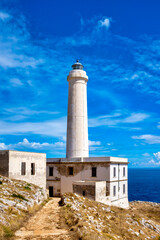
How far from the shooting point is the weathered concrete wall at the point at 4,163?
27656 mm

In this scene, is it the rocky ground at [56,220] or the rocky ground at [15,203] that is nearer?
the rocky ground at [56,220]

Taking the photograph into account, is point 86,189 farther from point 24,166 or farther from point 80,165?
point 24,166

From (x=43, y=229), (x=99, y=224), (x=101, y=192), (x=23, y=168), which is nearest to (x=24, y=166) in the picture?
(x=23, y=168)

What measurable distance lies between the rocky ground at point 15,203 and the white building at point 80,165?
942 centimetres

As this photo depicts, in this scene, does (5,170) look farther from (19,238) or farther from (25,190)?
(19,238)

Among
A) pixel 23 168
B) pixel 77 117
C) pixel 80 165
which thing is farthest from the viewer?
pixel 77 117

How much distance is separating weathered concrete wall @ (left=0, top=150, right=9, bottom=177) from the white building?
9708mm

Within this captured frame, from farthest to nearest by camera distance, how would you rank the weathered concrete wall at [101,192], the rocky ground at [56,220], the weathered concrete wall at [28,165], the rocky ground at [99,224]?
1. the weathered concrete wall at [101,192]
2. the weathered concrete wall at [28,165]
3. the rocky ground at [99,224]
4. the rocky ground at [56,220]

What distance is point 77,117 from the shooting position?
41.5 metres

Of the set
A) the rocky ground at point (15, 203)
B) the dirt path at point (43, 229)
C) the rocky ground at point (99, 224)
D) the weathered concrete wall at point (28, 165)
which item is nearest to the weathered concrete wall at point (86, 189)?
the weathered concrete wall at point (28, 165)

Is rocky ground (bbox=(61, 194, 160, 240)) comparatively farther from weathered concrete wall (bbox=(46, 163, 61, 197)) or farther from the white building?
weathered concrete wall (bbox=(46, 163, 61, 197))

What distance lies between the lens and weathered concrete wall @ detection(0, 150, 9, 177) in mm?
27656

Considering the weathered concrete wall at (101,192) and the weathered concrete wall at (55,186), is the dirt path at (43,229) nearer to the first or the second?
the weathered concrete wall at (101,192)

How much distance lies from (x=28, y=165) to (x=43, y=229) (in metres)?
13.3
